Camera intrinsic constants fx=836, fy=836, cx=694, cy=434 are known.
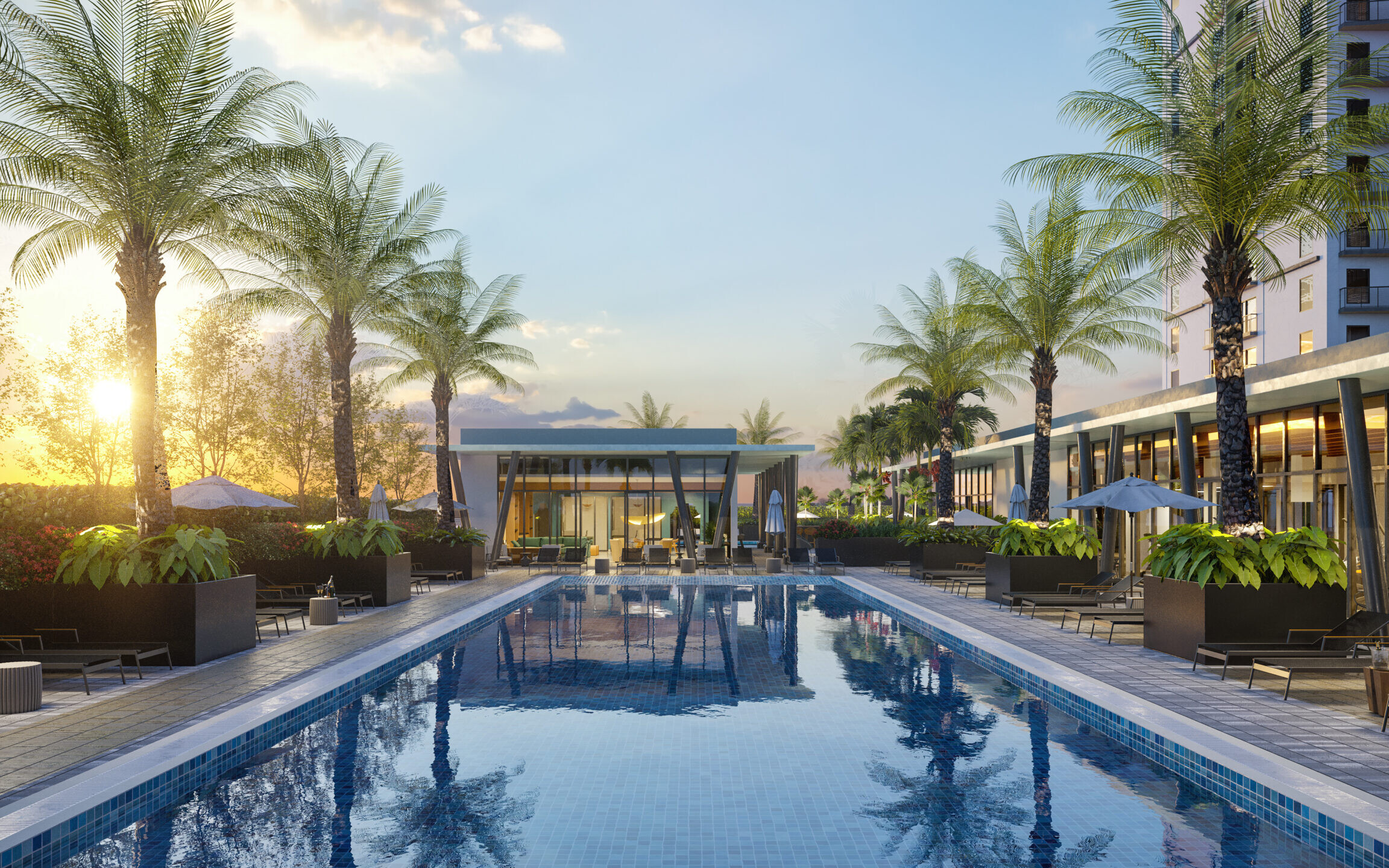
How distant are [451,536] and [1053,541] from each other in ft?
45.3

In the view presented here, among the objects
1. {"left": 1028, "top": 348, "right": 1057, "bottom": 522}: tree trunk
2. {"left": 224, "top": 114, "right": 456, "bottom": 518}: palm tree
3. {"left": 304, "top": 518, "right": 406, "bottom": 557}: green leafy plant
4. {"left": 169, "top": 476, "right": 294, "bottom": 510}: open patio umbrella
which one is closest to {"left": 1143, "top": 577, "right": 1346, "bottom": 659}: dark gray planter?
{"left": 1028, "top": 348, "right": 1057, "bottom": 522}: tree trunk

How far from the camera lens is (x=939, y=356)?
25.2 m

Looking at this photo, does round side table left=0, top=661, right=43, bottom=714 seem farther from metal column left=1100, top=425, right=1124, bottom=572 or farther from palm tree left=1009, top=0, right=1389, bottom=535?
metal column left=1100, top=425, right=1124, bottom=572

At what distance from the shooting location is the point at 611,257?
2892cm

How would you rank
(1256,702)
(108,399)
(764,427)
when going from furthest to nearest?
(764,427), (108,399), (1256,702)

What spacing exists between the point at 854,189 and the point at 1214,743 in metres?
23.0

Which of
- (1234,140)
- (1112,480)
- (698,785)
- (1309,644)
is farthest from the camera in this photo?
(1112,480)

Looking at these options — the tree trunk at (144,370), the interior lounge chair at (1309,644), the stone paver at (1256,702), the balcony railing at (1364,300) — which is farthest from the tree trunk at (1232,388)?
the balcony railing at (1364,300)

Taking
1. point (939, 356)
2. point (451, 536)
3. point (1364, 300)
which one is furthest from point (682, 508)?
point (1364, 300)

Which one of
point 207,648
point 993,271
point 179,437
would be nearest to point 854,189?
point 993,271

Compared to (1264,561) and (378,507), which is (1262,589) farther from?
(378,507)

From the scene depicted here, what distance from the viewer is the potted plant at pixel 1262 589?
358 inches

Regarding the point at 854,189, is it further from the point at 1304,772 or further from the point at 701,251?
the point at 1304,772

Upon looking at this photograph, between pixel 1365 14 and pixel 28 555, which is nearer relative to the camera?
pixel 28 555
